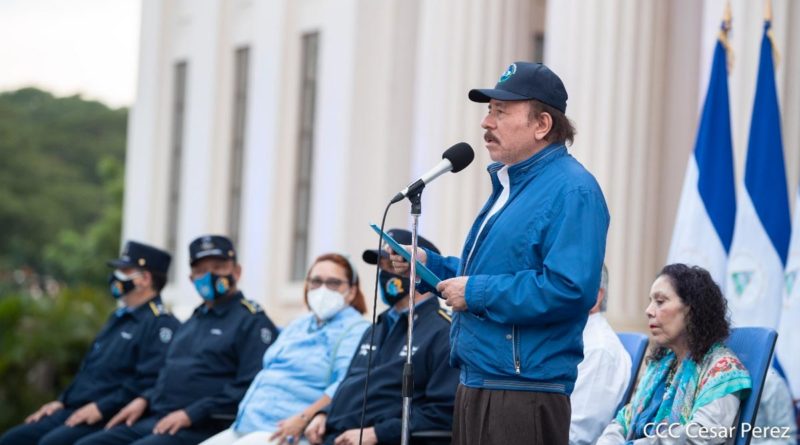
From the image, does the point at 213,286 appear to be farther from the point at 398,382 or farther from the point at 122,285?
the point at 398,382

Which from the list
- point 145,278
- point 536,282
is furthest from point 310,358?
point 536,282

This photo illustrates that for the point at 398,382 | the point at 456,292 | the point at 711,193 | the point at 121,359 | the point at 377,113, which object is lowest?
the point at 121,359

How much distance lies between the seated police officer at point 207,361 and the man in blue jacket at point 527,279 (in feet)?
10.8

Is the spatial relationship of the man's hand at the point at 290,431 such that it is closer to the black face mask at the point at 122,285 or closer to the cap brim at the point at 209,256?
the cap brim at the point at 209,256

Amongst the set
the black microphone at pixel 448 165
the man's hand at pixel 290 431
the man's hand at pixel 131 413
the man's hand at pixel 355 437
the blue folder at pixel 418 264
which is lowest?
the man's hand at pixel 131 413

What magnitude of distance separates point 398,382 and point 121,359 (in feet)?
10.3

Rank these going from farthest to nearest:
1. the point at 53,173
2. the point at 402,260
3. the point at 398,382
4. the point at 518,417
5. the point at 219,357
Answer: the point at 53,173 < the point at 219,357 < the point at 398,382 < the point at 402,260 < the point at 518,417

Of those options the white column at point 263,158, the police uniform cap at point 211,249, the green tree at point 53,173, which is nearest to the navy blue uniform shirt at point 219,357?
the police uniform cap at point 211,249

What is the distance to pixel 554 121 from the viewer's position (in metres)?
4.46

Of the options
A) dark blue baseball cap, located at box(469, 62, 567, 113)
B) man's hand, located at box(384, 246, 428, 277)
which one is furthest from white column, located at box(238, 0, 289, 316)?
dark blue baseball cap, located at box(469, 62, 567, 113)

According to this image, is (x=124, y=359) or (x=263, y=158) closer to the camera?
(x=124, y=359)

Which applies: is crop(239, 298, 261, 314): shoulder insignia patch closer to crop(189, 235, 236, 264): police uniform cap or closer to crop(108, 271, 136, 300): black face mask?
crop(189, 235, 236, 264): police uniform cap

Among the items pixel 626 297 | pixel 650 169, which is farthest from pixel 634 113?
pixel 626 297

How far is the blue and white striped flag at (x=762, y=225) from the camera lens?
24.8ft
